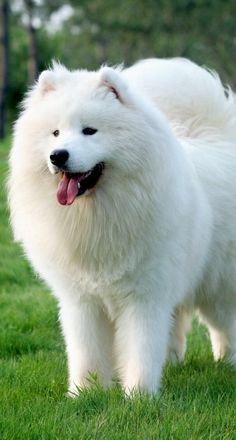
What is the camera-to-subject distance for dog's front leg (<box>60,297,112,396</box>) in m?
4.41

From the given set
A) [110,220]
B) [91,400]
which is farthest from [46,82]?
[91,400]

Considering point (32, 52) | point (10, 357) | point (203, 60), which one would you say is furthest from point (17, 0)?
point (10, 357)

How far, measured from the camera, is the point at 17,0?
27.9 m

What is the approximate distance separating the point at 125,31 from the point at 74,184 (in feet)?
116

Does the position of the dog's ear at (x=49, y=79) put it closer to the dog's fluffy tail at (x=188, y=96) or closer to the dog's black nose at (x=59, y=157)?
the dog's black nose at (x=59, y=157)

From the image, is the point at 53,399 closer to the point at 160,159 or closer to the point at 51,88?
the point at 160,159

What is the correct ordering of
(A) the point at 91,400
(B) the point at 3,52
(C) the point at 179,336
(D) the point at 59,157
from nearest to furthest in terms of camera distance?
(D) the point at 59,157, (A) the point at 91,400, (C) the point at 179,336, (B) the point at 3,52

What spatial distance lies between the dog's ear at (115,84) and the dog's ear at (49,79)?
25cm

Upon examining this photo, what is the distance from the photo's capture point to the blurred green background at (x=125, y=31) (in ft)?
104

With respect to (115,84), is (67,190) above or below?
below

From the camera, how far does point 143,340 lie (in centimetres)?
425

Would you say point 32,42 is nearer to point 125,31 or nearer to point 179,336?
point 125,31

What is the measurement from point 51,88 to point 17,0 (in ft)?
81.6

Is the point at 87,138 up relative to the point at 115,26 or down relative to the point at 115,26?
down
